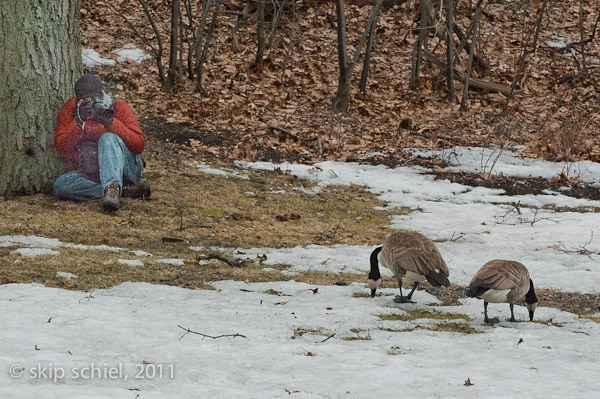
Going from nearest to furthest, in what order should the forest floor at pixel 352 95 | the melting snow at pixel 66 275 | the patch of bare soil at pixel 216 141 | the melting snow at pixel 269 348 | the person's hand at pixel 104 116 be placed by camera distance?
the melting snow at pixel 269 348 < the melting snow at pixel 66 275 < the person's hand at pixel 104 116 < the patch of bare soil at pixel 216 141 < the forest floor at pixel 352 95

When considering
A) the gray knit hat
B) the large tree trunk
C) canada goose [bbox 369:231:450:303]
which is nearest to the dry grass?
the large tree trunk

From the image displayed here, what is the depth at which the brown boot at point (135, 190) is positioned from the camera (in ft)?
25.8

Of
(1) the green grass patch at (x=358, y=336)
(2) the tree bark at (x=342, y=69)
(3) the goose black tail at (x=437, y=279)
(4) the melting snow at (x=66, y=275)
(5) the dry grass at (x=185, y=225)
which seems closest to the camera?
(1) the green grass patch at (x=358, y=336)

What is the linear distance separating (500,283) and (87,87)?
16.0 ft

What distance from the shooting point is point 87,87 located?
7.08 metres

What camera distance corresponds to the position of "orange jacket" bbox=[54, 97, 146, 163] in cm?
728

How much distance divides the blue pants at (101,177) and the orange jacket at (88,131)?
112mm

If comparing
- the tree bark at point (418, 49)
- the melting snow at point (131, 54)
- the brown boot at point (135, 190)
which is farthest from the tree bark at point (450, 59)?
the brown boot at point (135, 190)

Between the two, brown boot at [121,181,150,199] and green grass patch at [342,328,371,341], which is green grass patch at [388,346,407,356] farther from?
brown boot at [121,181,150,199]

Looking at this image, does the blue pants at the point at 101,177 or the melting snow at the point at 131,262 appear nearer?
the melting snow at the point at 131,262

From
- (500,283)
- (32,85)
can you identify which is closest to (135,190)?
(32,85)

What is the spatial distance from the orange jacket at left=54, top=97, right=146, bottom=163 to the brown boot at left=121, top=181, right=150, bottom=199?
0.45 meters

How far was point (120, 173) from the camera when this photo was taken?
7383 millimetres

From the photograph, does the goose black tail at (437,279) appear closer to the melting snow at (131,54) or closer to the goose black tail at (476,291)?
the goose black tail at (476,291)
